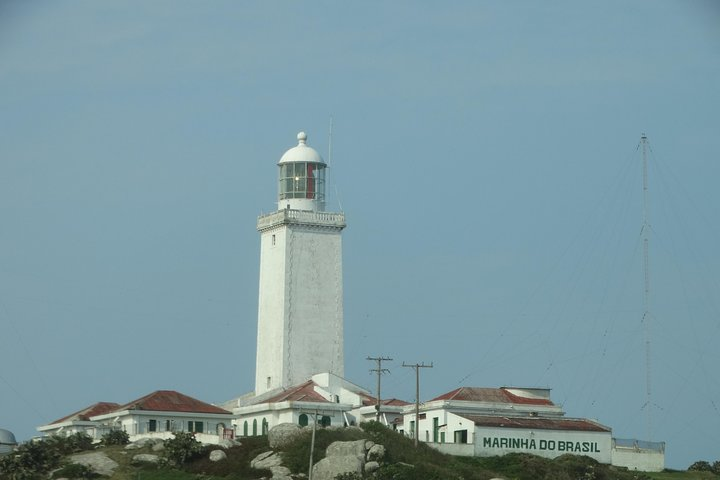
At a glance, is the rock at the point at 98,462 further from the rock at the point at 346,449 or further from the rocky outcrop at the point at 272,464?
the rock at the point at 346,449

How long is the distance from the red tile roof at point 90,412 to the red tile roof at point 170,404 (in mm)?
3314

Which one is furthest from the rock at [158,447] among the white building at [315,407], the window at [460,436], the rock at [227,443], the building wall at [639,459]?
the building wall at [639,459]

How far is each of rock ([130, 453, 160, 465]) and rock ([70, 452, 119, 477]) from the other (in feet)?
2.99

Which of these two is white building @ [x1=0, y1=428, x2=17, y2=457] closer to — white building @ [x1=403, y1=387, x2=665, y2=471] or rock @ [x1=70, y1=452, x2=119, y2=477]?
rock @ [x1=70, y1=452, x2=119, y2=477]

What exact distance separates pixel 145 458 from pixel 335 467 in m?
9.30

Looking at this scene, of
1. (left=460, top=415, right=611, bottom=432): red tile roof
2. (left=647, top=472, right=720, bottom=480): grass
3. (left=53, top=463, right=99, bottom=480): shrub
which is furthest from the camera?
(left=460, top=415, right=611, bottom=432): red tile roof

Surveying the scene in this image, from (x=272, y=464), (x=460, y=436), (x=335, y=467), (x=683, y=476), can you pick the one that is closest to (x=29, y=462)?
(x=272, y=464)

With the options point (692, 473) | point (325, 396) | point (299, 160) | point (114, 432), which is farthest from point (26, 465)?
point (692, 473)

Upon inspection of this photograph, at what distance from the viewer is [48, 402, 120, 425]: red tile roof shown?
104 meters

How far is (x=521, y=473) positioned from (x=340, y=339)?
57.6ft

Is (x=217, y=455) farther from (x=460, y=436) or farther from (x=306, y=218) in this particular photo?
(x=306, y=218)

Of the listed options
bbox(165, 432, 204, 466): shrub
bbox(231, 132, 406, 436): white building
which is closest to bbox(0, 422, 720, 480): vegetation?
bbox(165, 432, 204, 466): shrub

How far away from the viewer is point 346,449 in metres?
87.5

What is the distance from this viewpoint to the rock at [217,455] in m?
88.4
